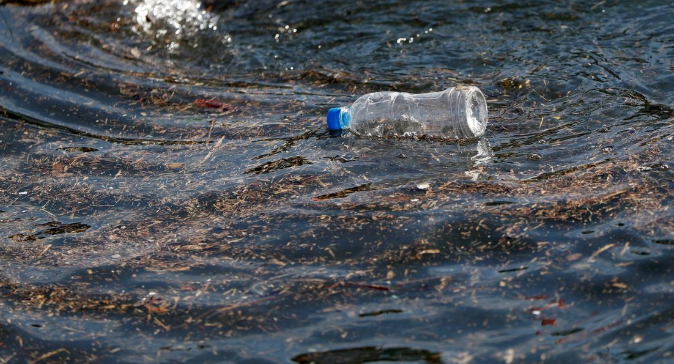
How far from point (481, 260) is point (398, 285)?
458mm

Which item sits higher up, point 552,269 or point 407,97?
point 407,97

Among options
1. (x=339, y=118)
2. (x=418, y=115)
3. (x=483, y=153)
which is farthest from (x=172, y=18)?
(x=483, y=153)

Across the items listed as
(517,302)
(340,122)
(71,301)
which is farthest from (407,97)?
(71,301)

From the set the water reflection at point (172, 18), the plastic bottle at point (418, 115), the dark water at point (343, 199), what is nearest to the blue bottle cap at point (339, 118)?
the plastic bottle at point (418, 115)

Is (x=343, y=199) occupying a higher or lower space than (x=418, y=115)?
lower

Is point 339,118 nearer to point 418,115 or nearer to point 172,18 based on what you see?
point 418,115

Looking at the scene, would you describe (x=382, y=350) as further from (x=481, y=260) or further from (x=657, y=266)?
(x=657, y=266)

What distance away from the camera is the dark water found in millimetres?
3635

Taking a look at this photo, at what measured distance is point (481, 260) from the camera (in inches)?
158

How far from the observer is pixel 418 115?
18.6 ft

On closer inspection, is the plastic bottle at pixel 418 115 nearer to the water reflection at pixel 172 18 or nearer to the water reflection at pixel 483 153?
the water reflection at pixel 483 153

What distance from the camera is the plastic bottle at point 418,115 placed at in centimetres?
548

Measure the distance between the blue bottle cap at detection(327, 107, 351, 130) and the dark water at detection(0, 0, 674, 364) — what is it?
11 cm

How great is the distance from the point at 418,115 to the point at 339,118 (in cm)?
57
